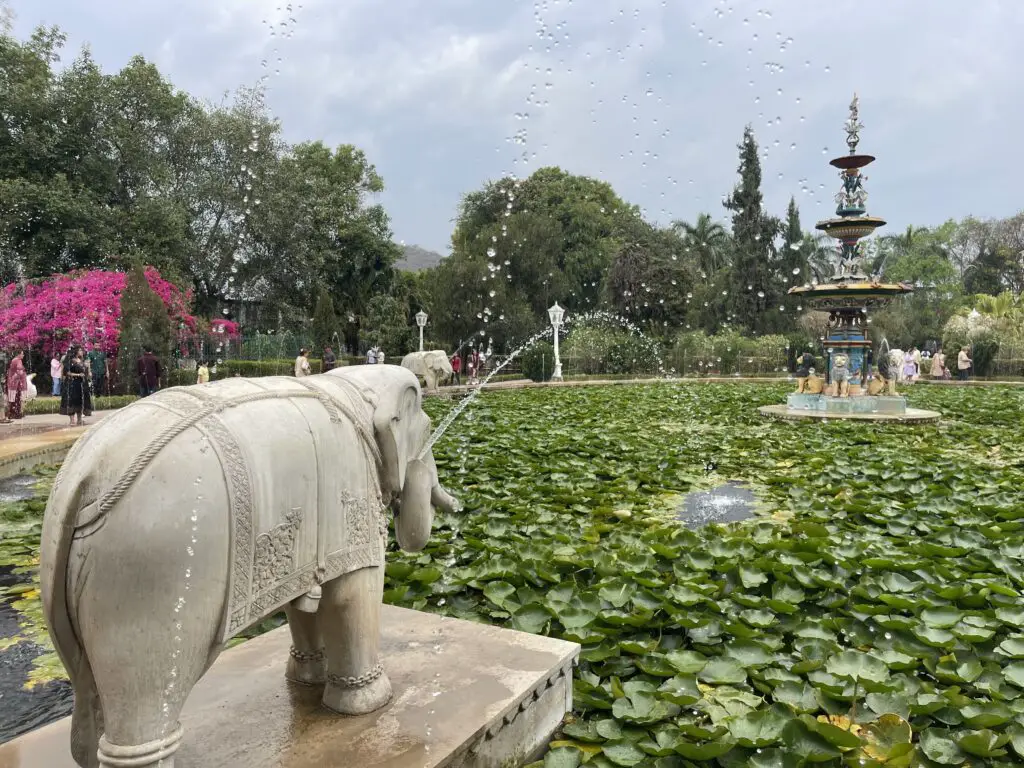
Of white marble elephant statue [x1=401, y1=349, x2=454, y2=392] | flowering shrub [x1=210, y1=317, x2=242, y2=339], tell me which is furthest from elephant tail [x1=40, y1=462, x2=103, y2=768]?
flowering shrub [x1=210, y1=317, x2=242, y2=339]

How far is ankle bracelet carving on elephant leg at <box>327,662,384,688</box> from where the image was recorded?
184cm

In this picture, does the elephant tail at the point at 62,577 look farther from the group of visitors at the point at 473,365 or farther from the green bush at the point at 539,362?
the green bush at the point at 539,362

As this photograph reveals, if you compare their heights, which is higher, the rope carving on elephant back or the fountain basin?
the fountain basin

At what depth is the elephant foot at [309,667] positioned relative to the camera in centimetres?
202

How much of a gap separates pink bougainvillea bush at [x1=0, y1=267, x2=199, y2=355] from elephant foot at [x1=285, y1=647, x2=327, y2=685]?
14.8 meters

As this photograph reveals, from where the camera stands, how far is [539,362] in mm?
20016

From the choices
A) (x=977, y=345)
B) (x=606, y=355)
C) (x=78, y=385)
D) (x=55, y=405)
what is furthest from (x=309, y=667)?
(x=977, y=345)

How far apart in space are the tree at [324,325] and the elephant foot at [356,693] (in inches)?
860

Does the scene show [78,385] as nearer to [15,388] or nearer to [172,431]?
[15,388]

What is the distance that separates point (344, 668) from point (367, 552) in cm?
33

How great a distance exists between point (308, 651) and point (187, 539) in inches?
35.1

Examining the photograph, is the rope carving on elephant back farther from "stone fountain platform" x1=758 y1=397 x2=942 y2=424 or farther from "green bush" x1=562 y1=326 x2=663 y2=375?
"green bush" x1=562 y1=326 x2=663 y2=375

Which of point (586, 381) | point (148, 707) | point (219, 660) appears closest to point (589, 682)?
point (219, 660)

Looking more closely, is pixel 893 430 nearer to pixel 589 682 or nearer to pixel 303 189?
pixel 589 682
